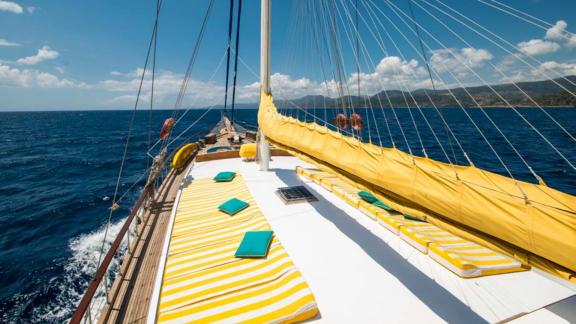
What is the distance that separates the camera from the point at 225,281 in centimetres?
431

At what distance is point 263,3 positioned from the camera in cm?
982

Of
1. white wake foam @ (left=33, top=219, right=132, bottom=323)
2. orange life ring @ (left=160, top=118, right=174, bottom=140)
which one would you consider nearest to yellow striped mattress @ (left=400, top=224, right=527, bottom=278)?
white wake foam @ (left=33, top=219, right=132, bottom=323)

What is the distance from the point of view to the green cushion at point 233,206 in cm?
697

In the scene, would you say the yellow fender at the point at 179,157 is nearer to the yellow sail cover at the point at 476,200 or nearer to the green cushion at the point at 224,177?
the green cushion at the point at 224,177

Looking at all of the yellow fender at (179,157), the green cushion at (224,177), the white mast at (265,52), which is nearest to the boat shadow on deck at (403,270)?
the green cushion at (224,177)

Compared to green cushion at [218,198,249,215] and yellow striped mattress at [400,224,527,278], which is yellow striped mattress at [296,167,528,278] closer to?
yellow striped mattress at [400,224,527,278]

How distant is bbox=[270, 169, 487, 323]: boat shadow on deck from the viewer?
158 inches

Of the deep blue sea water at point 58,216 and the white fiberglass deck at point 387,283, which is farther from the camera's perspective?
the deep blue sea water at point 58,216

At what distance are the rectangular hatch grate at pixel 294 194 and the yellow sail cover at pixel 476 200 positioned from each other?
348cm

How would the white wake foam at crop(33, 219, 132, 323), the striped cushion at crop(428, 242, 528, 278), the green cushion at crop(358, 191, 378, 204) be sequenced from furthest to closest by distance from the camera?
the white wake foam at crop(33, 219, 132, 323) < the green cushion at crop(358, 191, 378, 204) < the striped cushion at crop(428, 242, 528, 278)

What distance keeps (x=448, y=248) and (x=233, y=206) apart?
5577 mm

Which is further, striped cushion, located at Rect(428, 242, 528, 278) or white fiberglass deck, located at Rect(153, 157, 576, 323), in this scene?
striped cushion, located at Rect(428, 242, 528, 278)

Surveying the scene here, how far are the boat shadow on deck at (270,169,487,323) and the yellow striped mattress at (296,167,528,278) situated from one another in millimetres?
543

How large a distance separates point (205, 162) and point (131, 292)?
356 inches
